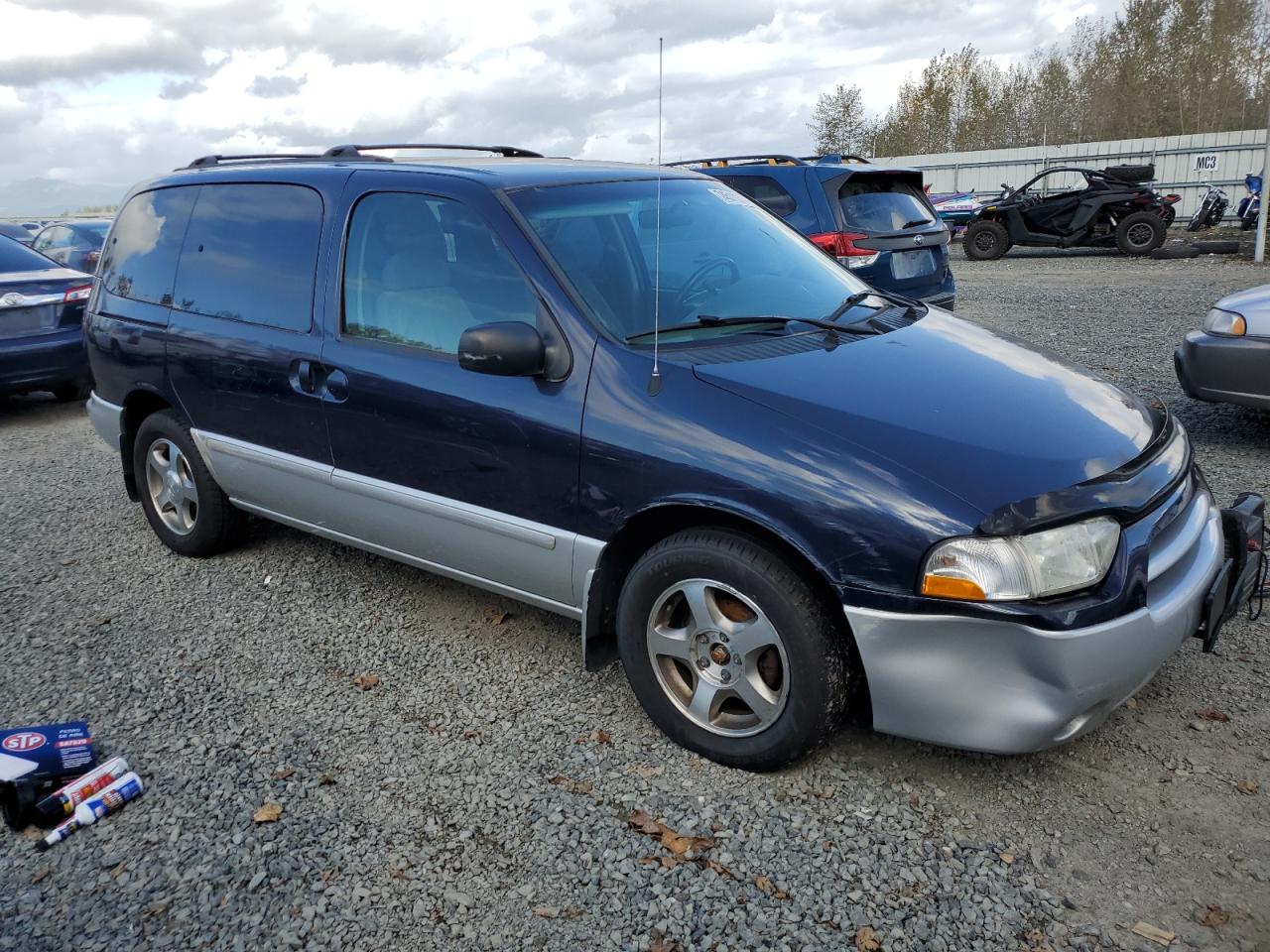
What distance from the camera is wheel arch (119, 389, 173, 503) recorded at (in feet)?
16.6

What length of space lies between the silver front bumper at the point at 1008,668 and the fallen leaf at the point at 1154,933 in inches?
18.7

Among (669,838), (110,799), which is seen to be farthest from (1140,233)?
(110,799)

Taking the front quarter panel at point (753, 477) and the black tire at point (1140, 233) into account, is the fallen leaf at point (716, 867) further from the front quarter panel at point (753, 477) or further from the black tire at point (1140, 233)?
the black tire at point (1140, 233)

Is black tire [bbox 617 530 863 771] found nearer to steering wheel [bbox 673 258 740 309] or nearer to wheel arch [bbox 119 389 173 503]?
steering wheel [bbox 673 258 740 309]

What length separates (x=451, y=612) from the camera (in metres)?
4.44

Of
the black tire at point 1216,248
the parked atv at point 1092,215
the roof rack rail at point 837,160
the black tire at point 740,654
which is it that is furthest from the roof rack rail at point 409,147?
the black tire at point 1216,248

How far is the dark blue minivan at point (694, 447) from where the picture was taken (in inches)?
107

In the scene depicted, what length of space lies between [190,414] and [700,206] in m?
2.48

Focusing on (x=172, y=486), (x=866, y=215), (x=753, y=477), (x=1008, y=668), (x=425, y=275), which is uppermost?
(x=425, y=275)

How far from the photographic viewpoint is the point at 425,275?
3.79 metres

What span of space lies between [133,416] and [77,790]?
2532 mm

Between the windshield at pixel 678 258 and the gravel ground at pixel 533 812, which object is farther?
the windshield at pixel 678 258

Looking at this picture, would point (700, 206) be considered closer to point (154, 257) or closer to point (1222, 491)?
point (154, 257)

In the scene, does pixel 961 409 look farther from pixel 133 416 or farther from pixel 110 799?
pixel 133 416
